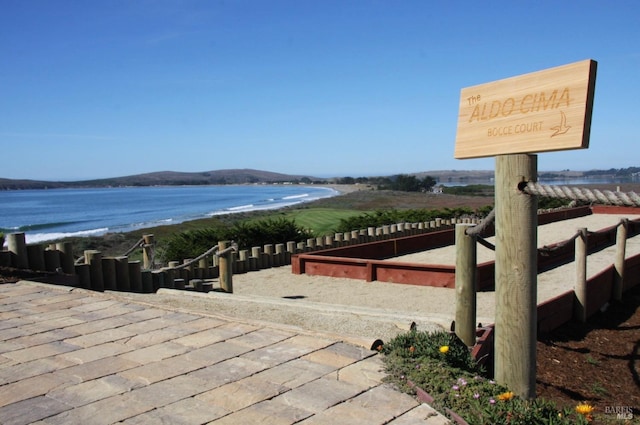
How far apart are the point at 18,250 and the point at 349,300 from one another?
5.14 meters

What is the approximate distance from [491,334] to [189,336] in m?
2.66

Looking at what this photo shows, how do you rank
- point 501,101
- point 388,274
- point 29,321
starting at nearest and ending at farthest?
point 501,101 < point 29,321 < point 388,274

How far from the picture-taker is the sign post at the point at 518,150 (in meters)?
3.04

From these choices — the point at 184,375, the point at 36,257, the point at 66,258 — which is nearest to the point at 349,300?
the point at 66,258

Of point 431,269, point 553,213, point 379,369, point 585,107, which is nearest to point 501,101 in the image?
point 585,107

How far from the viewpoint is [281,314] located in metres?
5.41

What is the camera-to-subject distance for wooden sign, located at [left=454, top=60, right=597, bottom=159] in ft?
9.75

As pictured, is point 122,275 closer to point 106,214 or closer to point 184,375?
point 184,375

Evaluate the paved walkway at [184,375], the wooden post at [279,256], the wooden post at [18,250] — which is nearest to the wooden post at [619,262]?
the paved walkway at [184,375]

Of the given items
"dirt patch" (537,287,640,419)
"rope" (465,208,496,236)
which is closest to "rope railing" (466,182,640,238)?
"rope" (465,208,496,236)

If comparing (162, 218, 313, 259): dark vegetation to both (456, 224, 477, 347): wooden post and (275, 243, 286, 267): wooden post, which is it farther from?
(456, 224, 477, 347): wooden post

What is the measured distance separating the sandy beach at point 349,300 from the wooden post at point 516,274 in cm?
102

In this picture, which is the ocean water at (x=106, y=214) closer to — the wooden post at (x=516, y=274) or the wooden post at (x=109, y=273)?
the wooden post at (x=109, y=273)

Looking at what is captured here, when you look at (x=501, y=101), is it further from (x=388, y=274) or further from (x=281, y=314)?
(x=388, y=274)
